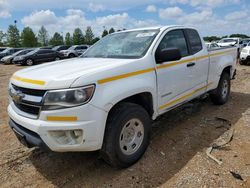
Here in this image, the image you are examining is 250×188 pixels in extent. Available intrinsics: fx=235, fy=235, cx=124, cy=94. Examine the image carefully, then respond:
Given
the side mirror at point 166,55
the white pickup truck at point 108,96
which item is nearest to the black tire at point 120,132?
the white pickup truck at point 108,96

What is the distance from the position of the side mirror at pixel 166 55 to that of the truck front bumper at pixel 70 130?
50.4 inches

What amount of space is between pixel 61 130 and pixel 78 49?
25021mm

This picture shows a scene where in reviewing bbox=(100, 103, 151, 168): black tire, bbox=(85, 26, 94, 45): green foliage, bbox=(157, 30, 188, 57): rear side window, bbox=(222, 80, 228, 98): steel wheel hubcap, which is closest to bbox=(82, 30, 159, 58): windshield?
bbox=(157, 30, 188, 57): rear side window

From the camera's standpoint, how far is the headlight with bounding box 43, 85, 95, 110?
2445 millimetres

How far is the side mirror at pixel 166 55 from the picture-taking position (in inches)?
130

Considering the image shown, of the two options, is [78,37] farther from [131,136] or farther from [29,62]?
[131,136]

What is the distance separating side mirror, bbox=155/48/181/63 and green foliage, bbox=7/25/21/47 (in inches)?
2671

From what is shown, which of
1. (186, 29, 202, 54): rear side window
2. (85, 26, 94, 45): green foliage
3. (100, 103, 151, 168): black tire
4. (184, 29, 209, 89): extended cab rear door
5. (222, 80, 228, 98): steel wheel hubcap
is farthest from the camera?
(85, 26, 94, 45): green foliage

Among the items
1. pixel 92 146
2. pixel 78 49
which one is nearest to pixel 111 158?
pixel 92 146

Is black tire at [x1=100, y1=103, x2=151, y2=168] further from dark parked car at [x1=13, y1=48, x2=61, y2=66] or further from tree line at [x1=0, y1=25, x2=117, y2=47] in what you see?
tree line at [x1=0, y1=25, x2=117, y2=47]

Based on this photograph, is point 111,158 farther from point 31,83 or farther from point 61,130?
point 31,83

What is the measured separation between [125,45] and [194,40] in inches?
62.4

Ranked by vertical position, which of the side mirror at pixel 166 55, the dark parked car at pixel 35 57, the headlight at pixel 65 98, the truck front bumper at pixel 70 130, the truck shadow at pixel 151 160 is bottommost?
the dark parked car at pixel 35 57

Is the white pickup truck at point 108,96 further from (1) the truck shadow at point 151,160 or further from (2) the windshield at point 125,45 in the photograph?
(1) the truck shadow at point 151,160
